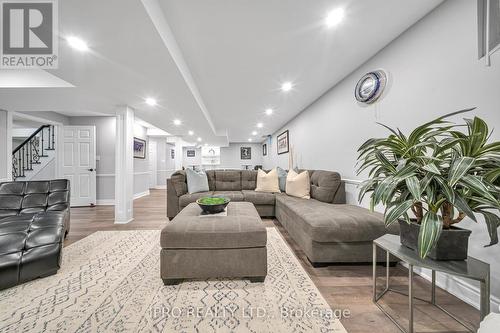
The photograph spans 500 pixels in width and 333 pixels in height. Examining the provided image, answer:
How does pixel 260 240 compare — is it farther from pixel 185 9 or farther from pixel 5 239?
pixel 5 239

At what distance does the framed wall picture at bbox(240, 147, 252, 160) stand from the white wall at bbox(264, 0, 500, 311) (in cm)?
680

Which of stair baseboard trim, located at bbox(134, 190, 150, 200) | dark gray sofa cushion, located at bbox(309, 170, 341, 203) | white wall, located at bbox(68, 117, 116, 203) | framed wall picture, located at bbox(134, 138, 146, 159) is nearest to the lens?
dark gray sofa cushion, located at bbox(309, 170, 341, 203)

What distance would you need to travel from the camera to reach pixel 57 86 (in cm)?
270

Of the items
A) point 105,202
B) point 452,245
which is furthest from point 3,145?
point 452,245

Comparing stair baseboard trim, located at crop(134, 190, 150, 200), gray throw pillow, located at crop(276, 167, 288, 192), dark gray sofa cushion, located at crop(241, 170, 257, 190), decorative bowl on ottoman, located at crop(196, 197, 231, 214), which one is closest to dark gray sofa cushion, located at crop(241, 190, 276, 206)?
gray throw pillow, located at crop(276, 167, 288, 192)

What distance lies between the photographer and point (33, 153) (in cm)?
498

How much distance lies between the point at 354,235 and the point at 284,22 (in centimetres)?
206

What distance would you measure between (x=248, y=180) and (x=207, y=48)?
2.65 m

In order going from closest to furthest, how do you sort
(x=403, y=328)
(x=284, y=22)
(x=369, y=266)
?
(x=403, y=328)
(x=284, y=22)
(x=369, y=266)

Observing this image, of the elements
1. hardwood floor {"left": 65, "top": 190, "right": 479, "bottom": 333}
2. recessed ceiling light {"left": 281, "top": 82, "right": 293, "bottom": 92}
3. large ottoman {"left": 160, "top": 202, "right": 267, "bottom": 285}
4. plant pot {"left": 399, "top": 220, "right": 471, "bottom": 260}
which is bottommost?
hardwood floor {"left": 65, "top": 190, "right": 479, "bottom": 333}

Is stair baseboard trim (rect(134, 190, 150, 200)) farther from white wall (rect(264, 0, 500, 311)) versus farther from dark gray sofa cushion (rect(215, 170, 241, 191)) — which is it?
white wall (rect(264, 0, 500, 311))

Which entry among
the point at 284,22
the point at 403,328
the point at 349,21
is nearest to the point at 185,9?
the point at 284,22

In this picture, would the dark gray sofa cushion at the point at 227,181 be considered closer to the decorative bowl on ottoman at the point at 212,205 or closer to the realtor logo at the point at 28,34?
the decorative bowl on ottoman at the point at 212,205

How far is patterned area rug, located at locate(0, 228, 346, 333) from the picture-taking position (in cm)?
114
